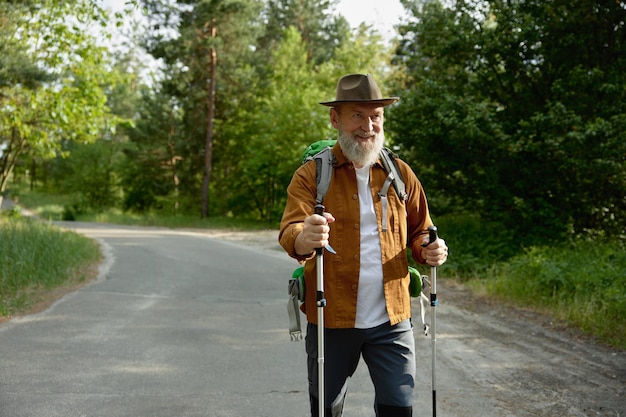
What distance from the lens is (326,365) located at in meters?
2.96

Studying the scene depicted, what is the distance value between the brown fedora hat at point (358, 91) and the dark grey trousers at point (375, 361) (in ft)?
3.65

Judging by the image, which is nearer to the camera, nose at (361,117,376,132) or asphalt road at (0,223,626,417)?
nose at (361,117,376,132)

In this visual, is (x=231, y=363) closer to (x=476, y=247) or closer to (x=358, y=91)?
(x=358, y=91)

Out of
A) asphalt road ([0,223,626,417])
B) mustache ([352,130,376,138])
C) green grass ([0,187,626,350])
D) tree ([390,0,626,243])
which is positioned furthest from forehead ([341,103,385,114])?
tree ([390,0,626,243])

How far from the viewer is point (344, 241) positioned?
290 centimetres

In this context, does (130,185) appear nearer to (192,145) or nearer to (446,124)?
(192,145)

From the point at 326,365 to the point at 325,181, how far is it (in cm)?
91

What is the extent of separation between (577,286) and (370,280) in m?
6.79

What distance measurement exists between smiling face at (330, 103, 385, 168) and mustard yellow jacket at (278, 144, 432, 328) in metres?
0.07

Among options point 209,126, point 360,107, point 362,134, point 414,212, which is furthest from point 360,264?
point 209,126

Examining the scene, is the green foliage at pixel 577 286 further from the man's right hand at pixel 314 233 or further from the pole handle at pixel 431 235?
the man's right hand at pixel 314 233

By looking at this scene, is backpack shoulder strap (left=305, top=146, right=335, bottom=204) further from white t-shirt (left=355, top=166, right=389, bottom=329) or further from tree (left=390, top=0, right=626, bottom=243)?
tree (left=390, top=0, right=626, bottom=243)

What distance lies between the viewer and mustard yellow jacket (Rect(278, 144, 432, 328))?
9.44ft

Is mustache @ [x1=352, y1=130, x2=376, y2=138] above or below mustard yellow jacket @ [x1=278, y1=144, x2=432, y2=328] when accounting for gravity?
above
